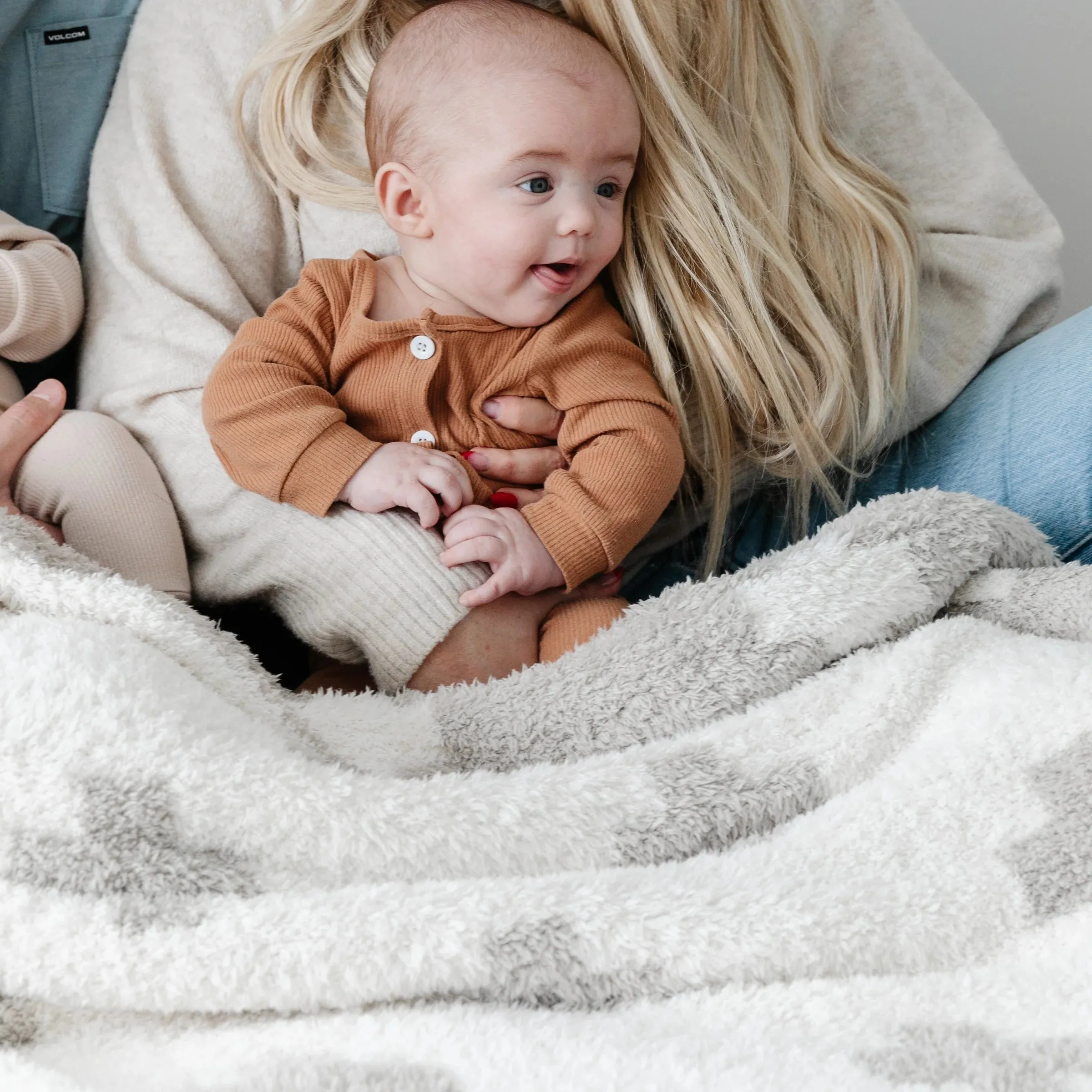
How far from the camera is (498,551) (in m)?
0.92

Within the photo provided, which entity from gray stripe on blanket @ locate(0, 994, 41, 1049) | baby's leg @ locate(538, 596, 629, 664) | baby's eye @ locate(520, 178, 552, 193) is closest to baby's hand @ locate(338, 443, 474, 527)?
baby's leg @ locate(538, 596, 629, 664)

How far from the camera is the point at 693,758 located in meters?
0.71

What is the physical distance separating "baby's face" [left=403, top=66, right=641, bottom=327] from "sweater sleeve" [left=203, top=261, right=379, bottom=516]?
157mm

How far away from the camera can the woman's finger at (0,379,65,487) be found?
98 cm

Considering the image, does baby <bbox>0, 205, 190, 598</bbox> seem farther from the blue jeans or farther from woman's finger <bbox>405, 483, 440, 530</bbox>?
the blue jeans

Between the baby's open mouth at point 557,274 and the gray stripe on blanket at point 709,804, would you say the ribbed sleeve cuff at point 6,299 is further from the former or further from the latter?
the gray stripe on blanket at point 709,804

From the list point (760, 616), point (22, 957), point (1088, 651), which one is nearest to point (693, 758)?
point (760, 616)

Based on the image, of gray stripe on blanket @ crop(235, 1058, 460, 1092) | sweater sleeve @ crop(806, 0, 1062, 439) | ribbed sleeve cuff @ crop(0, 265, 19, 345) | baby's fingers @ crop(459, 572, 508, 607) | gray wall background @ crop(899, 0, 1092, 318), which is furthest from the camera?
gray wall background @ crop(899, 0, 1092, 318)

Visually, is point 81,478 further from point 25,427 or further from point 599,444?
point 599,444

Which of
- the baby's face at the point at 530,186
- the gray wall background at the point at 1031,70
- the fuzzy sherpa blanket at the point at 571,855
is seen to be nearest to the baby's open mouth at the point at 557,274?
the baby's face at the point at 530,186

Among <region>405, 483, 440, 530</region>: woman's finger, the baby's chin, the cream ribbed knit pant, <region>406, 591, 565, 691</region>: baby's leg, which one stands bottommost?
<region>406, 591, 565, 691</region>: baby's leg

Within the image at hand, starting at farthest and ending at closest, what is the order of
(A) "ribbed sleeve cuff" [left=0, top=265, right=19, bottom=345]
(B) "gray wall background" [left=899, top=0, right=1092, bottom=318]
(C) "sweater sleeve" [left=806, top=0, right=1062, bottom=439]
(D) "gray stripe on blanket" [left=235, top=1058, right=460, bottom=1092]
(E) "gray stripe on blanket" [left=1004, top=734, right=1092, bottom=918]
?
1. (B) "gray wall background" [left=899, top=0, right=1092, bottom=318]
2. (C) "sweater sleeve" [left=806, top=0, right=1062, bottom=439]
3. (A) "ribbed sleeve cuff" [left=0, top=265, right=19, bottom=345]
4. (E) "gray stripe on blanket" [left=1004, top=734, right=1092, bottom=918]
5. (D) "gray stripe on blanket" [left=235, top=1058, right=460, bottom=1092]

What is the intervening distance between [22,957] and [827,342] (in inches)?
33.3

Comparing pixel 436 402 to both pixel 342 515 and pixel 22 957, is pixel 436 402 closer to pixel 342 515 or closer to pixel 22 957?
pixel 342 515
